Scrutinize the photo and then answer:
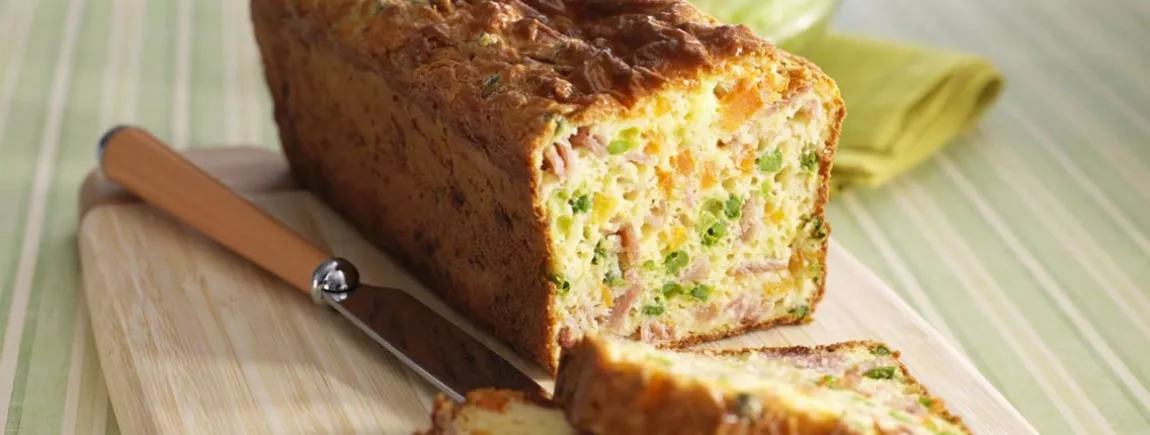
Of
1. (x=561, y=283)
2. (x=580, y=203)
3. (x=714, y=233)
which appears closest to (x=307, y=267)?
(x=561, y=283)

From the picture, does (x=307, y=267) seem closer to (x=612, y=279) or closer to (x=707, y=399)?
(x=612, y=279)

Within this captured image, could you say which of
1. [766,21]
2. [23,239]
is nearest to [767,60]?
[766,21]

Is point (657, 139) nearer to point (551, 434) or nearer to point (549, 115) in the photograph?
point (549, 115)

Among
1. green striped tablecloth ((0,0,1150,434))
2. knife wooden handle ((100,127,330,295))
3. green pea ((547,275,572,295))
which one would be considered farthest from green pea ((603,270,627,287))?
green striped tablecloth ((0,0,1150,434))

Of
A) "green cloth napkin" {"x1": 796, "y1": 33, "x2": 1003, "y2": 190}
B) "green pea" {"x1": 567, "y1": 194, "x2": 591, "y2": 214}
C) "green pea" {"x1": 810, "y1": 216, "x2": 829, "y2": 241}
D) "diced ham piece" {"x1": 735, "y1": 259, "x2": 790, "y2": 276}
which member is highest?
"green pea" {"x1": 567, "y1": 194, "x2": 591, "y2": 214}

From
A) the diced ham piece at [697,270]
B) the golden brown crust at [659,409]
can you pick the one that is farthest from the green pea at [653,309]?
the golden brown crust at [659,409]

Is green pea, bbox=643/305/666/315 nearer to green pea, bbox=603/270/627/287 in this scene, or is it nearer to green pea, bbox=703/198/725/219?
green pea, bbox=603/270/627/287
